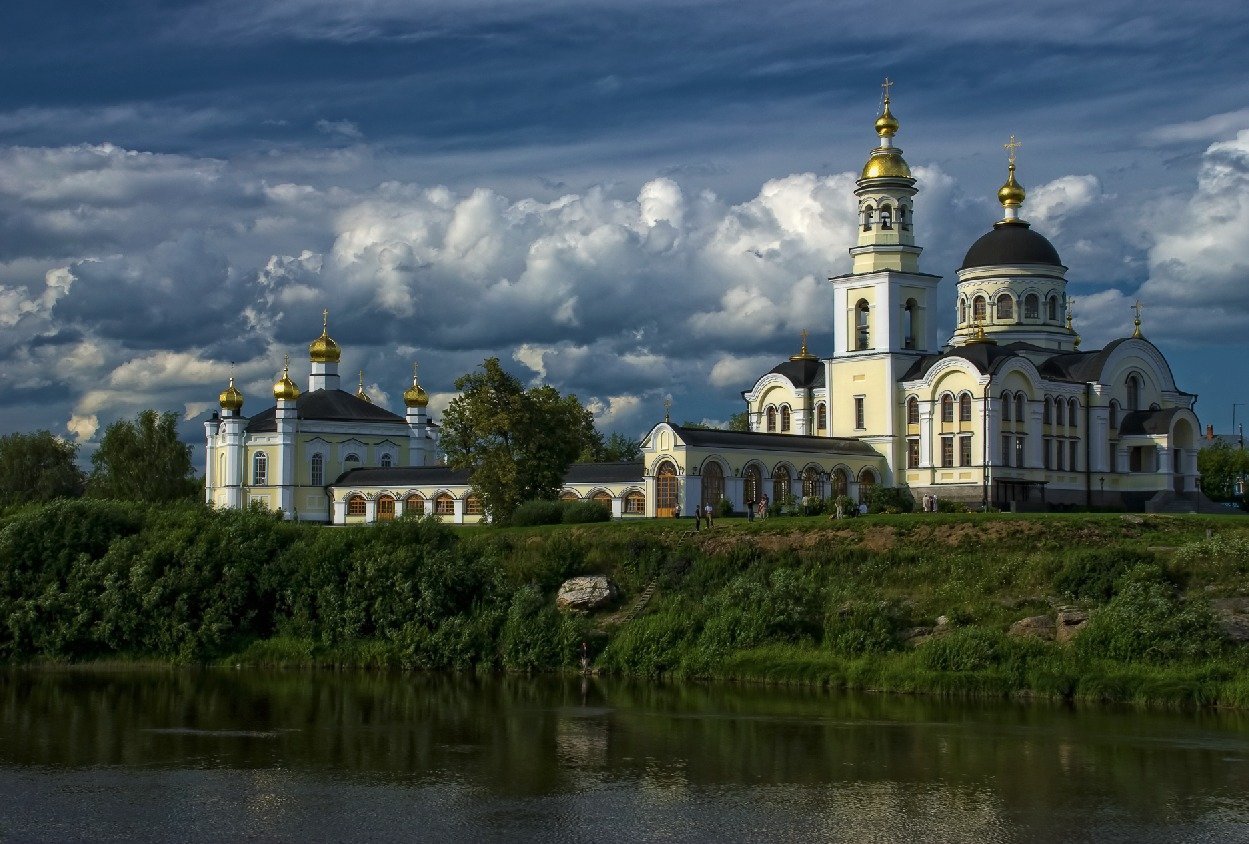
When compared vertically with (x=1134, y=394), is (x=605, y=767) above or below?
below

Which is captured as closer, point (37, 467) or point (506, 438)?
point (506, 438)

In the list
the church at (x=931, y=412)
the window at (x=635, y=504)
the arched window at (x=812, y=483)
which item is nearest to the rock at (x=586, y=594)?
the church at (x=931, y=412)

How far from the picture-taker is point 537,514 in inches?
2036

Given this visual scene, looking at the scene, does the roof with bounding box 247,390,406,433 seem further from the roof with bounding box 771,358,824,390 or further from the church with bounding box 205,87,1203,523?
the roof with bounding box 771,358,824,390

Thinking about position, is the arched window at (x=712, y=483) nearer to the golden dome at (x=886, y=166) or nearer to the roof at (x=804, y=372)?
the roof at (x=804, y=372)

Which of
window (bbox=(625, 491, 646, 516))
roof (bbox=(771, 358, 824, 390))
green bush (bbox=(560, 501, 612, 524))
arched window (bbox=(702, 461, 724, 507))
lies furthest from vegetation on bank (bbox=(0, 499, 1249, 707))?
roof (bbox=(771, 358, 824, 390))

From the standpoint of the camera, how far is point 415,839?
68.5 feet

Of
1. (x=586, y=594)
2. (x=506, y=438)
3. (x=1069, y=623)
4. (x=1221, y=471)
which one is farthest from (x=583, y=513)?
(x=1221, y=471)

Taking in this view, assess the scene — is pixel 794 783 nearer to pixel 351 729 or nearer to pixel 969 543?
pixel 351 729

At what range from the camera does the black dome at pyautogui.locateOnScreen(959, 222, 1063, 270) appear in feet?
212

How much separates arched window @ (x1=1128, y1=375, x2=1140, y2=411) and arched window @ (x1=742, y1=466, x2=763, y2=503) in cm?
1505

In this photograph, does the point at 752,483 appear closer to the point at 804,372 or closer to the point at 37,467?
the point at 804,372

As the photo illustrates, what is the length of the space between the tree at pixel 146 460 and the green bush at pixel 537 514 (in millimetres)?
27428

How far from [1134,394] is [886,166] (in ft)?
42.0
